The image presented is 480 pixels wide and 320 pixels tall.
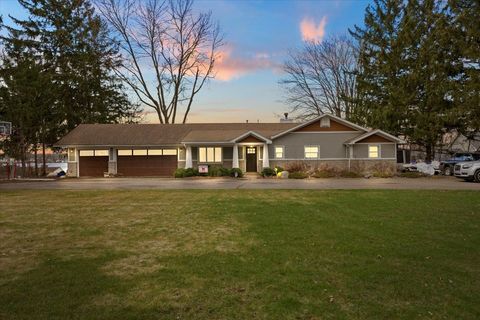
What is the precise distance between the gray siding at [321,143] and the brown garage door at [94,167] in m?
13.7

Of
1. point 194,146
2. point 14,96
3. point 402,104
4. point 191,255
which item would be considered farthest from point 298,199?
point 14,96

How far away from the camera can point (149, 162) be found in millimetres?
32781

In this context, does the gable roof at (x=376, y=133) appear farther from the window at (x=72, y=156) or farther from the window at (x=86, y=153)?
the window at (x=72, y=156)

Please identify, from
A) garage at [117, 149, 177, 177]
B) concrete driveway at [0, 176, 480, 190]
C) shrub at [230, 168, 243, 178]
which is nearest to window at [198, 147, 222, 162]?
garage at [117, 149, 177, 177]

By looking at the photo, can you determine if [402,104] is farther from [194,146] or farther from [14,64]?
[14,64]

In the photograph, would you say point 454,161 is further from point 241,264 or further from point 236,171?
point 241,264

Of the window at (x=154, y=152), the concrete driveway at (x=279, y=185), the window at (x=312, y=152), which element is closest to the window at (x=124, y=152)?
the window at (x=154, y=152)

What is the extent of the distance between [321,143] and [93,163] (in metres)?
18.7

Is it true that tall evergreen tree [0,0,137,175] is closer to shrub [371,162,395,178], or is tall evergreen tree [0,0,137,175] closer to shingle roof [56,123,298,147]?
Answer: shingle roof [56,123,298,147]

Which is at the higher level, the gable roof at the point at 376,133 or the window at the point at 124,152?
the gable roof at the point at 376,133

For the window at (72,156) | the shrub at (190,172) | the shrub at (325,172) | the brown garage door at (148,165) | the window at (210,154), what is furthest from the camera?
the window at (72,156)

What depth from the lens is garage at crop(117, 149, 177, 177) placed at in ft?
107

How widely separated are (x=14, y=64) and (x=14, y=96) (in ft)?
15.5

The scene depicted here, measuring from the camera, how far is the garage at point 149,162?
32750 millimetres
